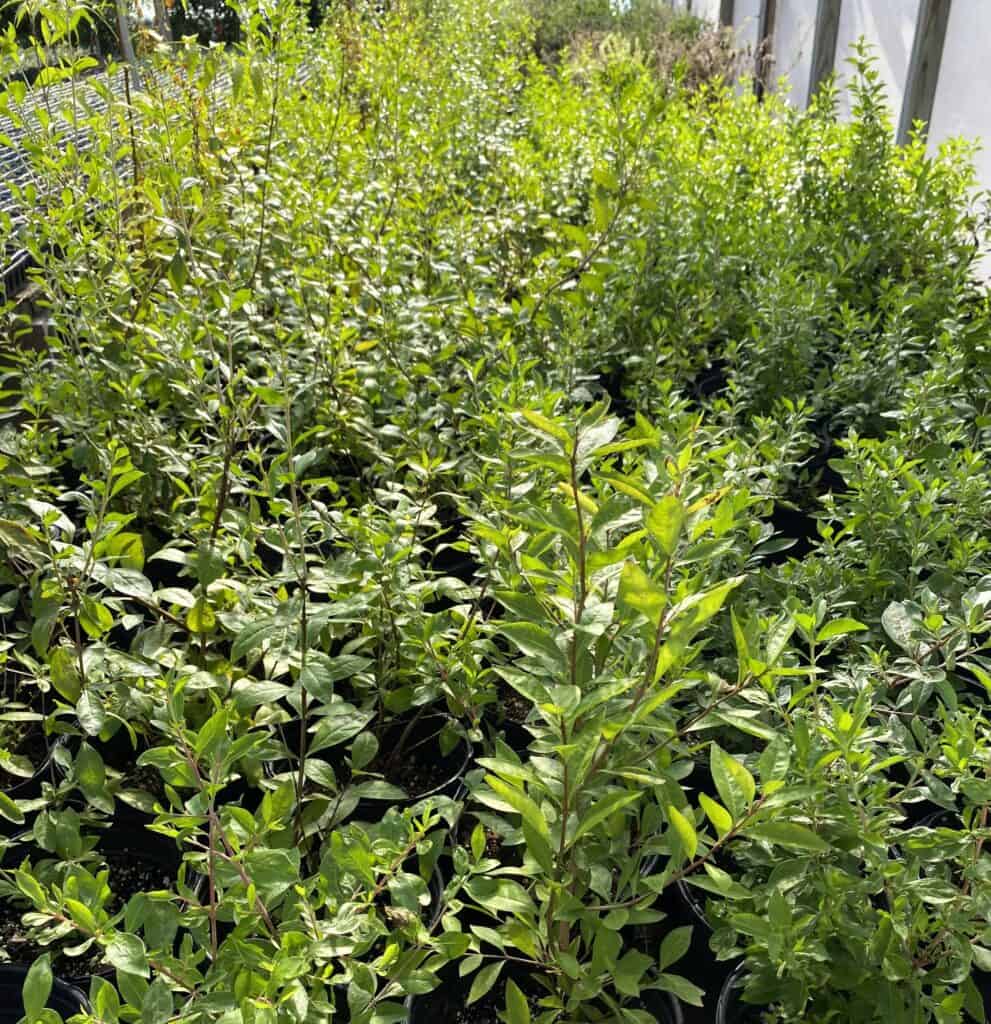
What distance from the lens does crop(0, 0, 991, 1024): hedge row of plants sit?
1.03 metres

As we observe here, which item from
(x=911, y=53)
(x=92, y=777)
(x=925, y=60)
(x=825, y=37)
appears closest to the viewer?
(x=92, y=777)

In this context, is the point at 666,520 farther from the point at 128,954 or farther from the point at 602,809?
the point at 128,954

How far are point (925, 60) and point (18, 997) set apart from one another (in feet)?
18.9

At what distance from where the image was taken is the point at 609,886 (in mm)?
1166

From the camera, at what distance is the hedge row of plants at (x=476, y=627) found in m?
1.03

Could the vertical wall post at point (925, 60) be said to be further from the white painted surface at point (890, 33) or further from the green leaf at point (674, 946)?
the green leaf at point (674, 946)

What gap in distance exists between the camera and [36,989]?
33.5 inches

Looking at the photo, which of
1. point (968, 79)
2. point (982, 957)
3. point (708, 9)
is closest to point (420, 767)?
point (982, 957)

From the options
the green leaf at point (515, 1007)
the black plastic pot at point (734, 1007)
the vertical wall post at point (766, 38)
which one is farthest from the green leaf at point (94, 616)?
the vertical wall post at point (766, 38)

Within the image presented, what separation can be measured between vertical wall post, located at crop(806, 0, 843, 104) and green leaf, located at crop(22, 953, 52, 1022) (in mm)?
7393

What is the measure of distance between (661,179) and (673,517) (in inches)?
125

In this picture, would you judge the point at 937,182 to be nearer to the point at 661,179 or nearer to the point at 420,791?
the point at 661,179

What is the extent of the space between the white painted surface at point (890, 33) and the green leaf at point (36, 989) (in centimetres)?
558

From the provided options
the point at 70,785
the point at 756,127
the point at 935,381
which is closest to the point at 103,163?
the point at 70,785
